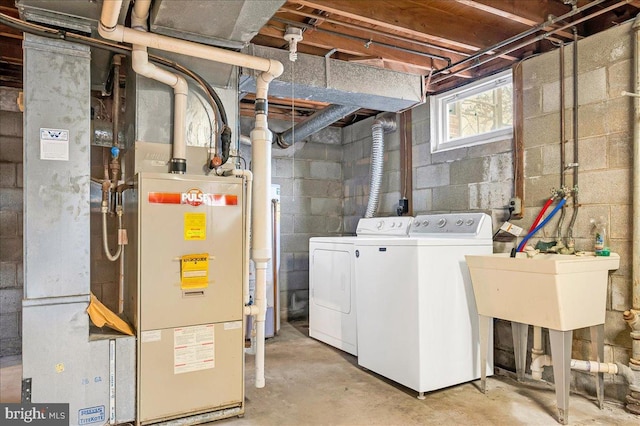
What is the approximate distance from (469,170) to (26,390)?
3271 mm

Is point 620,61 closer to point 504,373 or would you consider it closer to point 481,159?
point 481,159

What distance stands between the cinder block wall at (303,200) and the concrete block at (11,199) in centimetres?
238

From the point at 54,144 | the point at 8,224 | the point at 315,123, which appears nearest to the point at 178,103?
the point at 54,144

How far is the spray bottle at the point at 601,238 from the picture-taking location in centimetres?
253

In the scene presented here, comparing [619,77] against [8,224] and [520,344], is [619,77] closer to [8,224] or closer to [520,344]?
[520,344]

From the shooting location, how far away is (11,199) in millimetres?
3568

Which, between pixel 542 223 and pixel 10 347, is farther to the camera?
pixel 10 347

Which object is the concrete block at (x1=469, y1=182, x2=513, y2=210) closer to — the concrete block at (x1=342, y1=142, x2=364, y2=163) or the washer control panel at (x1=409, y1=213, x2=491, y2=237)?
the washer control panel at (x1=409, y1=213, x2=491, y2=237)

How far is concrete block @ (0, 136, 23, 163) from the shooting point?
11.7 feet

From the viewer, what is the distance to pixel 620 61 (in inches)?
101

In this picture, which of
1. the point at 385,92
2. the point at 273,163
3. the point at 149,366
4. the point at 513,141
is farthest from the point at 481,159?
the point at 149,366

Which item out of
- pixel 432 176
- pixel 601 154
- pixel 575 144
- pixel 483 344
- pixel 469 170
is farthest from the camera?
pixel 432 176

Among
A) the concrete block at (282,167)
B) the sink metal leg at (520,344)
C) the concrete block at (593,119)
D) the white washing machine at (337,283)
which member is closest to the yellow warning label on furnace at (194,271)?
the white washing machine at (337,283)

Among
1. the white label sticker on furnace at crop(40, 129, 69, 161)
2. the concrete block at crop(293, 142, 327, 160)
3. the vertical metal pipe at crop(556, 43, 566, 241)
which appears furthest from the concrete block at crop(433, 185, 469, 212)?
the white label sticker on furnace at crop(40, 129, 69, 161)
